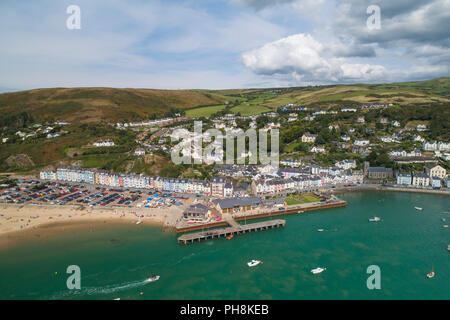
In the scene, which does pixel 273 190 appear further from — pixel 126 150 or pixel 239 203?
pixel 126 150

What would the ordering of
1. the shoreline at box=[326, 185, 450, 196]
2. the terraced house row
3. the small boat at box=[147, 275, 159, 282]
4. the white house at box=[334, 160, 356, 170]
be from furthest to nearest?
the white house at box=[334, 160, 356, 170]
the shoreline at box=[326, 185, 450, 196]
the terraced house row
the small boat at box=[147, 275, 159, 282]

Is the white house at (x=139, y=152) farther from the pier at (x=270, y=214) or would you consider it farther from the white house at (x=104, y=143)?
the pier at (x=270, y=214)

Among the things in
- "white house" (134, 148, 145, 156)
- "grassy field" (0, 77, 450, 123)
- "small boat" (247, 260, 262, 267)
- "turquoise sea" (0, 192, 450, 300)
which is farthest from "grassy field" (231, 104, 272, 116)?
"small boat" (247, 260, 262, 267)

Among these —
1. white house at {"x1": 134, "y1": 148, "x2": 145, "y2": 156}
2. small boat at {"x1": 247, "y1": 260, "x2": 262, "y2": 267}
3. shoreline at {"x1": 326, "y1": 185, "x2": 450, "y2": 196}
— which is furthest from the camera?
white house at {"x1": 134, "y1": 148, "x2": 145, "y2": 156}

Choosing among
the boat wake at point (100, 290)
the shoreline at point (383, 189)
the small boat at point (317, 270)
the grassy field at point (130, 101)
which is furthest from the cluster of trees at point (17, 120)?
the small boat at point (317, 270)

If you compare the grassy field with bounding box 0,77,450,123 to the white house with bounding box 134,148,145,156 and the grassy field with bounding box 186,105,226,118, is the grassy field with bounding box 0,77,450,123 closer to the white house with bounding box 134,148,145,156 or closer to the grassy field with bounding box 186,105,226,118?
the grassy field with bounding box 186,105,226,118
